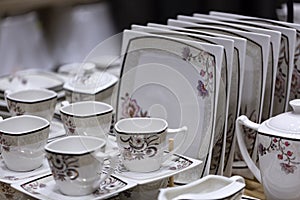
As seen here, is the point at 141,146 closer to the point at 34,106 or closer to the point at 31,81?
the point at 34,106

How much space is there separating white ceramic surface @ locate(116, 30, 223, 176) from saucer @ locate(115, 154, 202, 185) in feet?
0.17

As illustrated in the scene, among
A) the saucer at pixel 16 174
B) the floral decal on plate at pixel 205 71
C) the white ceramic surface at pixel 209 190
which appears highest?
the floral decal on plate at pixel 205 71

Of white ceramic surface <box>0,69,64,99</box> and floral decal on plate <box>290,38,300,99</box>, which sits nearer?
floral decal on plate <box>290,38,300,99</box>

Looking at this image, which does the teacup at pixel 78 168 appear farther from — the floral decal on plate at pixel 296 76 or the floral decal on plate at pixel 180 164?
the floral decal on plate at pixel 296 76

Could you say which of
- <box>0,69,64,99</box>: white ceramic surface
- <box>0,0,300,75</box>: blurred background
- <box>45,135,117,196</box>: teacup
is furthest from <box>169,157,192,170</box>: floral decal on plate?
<box>0,0,300,75</box>: blurred background

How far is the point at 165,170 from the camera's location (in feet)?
2.84

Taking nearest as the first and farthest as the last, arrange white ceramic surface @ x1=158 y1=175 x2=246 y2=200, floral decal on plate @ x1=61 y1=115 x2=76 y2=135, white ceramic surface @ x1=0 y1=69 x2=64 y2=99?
white ceramic surface @ x1=158 y1=175 x2=246 y2=200
floral decal on plate @ x1=61 y1=115 x2=76 y2=135
white ceramic surface @ x1=0 y1=69 x2=64 y2=99

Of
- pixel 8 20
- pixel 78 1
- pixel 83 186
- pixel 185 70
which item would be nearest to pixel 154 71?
pixel 185 70

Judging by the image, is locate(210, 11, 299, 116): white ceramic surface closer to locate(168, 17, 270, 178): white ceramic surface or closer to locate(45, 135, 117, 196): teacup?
locate(168, 17, 270, 178): white ceramic surface

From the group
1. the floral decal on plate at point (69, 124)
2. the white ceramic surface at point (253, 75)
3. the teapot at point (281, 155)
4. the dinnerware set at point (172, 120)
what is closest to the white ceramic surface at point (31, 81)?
the dinnerware set at point (172, 120)

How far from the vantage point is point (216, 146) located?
971mm

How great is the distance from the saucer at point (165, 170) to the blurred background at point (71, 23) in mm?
985

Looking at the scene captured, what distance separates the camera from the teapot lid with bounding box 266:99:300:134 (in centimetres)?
83

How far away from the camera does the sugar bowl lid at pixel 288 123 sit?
2.73 ft
